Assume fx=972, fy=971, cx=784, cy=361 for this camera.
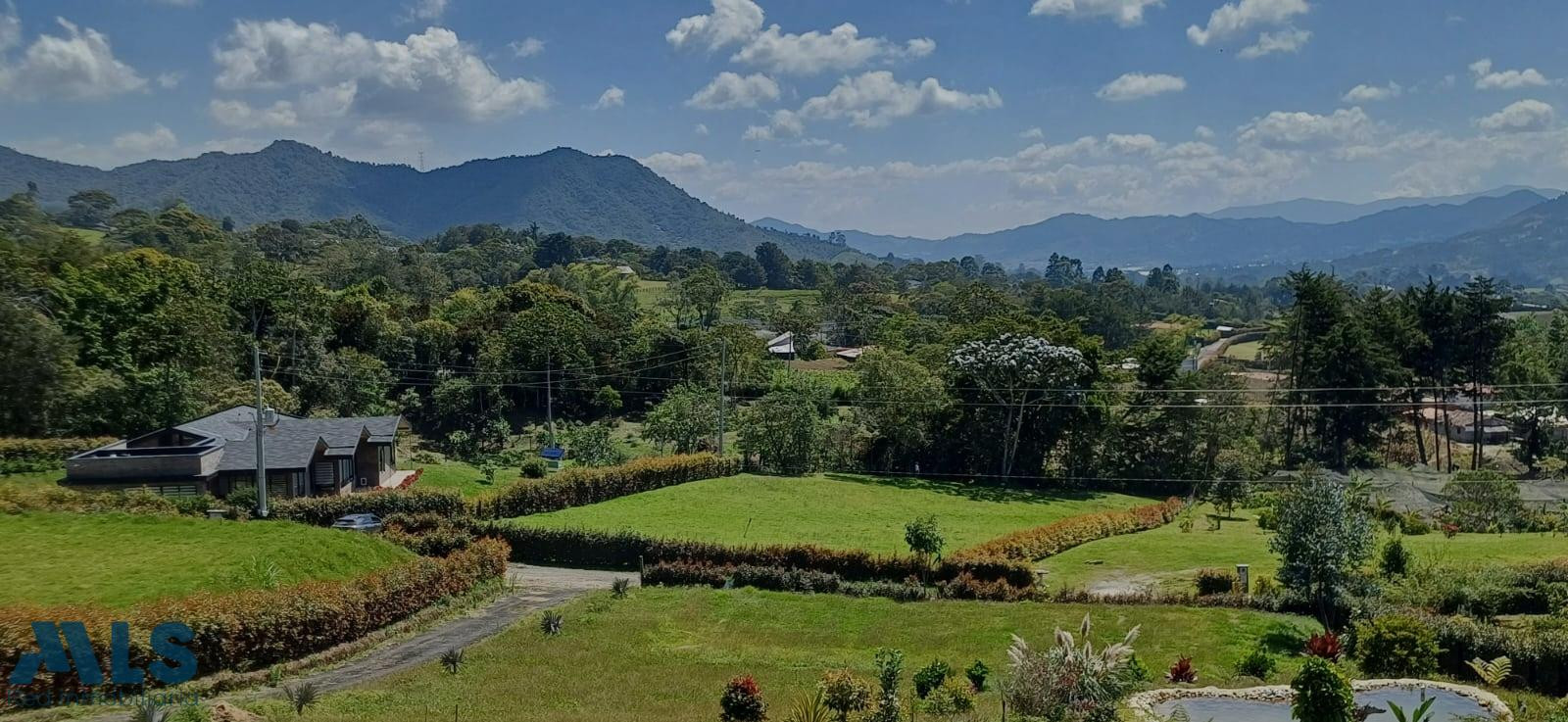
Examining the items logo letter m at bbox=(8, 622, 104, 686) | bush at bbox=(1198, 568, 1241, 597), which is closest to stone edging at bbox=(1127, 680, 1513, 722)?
bush at bbox=(1198, 568, 1241, 597)

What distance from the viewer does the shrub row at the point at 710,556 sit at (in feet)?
105

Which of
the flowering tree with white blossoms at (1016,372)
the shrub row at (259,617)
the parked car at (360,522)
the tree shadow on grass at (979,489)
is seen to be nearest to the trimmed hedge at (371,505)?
the parked car at (360,522)

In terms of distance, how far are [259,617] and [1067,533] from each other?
1175 inches

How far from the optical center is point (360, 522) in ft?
126

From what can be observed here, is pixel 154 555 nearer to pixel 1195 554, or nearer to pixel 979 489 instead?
pixel 1195 554

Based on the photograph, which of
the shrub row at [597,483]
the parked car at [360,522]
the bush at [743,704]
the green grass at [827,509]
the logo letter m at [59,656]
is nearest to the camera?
the logo letter m at [59,656]

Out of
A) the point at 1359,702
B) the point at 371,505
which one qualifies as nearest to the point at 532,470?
the point at 371,505

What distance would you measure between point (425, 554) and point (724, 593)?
→ 1069cm

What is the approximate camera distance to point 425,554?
111ft

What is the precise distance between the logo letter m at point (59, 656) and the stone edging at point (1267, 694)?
65.5 ft

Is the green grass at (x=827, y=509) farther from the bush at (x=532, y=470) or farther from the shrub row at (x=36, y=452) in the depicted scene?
the shrub row at (x=36, y=452)

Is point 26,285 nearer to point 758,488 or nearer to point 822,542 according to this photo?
point 758,488

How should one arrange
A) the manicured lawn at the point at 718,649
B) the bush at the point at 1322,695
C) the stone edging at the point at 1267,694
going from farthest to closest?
the manicured lawn at the point at 718,649, the stone edging at the point at 1267,694, the bush at the point at 1322,695

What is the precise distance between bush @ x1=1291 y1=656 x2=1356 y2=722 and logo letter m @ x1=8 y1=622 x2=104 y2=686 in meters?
21.8
